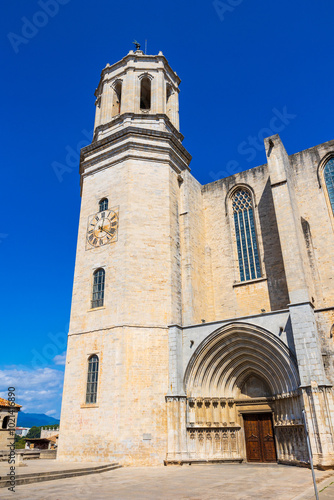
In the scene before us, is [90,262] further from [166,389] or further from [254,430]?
[254,430]

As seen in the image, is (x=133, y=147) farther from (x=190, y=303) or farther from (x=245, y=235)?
(x=190, y=303)

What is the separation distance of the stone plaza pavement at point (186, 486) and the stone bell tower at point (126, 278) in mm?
2064

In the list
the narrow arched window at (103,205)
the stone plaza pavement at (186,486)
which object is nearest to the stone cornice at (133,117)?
the narrow arched window at (103,205)

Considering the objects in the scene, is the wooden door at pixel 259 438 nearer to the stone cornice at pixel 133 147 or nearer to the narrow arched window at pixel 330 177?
the narrow arched window at pixel 330 177

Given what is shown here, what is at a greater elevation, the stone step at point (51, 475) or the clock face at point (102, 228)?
the clock face at point (102, 228)

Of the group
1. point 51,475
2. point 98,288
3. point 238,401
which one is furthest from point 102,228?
point 51,475

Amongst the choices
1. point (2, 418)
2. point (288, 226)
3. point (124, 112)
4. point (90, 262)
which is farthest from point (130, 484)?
point (2, 418)

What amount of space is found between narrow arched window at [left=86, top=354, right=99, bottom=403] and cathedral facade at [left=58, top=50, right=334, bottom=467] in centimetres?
6

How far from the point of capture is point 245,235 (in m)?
18.5

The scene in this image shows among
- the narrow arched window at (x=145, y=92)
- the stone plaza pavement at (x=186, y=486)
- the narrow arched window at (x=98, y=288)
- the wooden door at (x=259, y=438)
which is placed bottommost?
the stone plaza pavement at (x=186, y=486)

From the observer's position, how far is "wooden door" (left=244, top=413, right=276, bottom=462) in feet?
45.3

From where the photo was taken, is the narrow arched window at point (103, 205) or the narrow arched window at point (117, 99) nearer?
the narrow arched window at point (103, 205)

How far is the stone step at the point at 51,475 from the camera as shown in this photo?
877 centimetres

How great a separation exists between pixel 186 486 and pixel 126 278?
801cm
